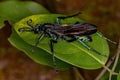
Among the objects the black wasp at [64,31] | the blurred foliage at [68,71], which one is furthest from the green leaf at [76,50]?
the blurred foliage at [68,71]

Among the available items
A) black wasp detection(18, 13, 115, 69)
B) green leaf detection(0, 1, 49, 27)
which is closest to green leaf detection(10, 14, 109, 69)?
black wasp detection(18, 13, 115, 69)

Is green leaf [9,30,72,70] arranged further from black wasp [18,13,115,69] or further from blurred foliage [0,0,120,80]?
blurred foliage [0,0,120,80]

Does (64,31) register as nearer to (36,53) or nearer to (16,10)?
(36,53)

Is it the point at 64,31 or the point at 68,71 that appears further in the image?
the point at 68,71

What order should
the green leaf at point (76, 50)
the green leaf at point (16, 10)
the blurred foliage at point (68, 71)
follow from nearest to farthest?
the green leaf at point (76, 50)
the green leaf at point (16, 10)
the blurred foliage at point (68, 71)

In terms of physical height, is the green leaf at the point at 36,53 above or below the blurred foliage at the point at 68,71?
above

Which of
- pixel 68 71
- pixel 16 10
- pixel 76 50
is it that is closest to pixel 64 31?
pixel 76 50

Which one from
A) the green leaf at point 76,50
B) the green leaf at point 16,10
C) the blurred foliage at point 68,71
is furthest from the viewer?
the blurred foliage at point 68,71

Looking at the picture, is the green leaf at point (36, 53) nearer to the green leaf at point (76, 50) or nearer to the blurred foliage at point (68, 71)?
the green leaf at point (76, 50)
